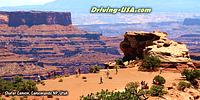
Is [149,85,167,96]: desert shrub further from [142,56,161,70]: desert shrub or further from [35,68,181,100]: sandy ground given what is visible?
[142,56,161,70]: desert shrub

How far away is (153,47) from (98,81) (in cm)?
1323

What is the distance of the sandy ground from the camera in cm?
5266

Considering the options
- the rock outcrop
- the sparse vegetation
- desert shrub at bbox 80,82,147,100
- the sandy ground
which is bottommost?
the sandy ground

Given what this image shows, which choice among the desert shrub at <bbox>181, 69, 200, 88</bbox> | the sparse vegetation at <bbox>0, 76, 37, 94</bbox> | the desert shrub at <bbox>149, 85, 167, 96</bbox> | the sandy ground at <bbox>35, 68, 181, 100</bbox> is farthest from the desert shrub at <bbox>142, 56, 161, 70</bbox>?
the sparse vegetation at <bbox>0, 76, 37, 94</bbox>

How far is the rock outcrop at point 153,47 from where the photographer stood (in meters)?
65.4

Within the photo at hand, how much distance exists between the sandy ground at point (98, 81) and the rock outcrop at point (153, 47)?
373 cm

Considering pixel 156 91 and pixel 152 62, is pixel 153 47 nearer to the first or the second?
pixel 152 62

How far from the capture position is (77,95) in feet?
165

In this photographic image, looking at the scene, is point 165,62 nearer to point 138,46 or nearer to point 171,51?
point 171,51

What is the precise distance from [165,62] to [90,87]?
44.5ft

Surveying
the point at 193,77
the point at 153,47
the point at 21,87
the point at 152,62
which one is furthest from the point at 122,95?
the point at 153,47

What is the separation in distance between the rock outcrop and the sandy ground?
373 cm

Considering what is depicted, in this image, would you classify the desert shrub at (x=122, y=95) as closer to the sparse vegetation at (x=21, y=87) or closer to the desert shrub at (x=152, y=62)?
the sparse vegetation at (x=21, y=87)

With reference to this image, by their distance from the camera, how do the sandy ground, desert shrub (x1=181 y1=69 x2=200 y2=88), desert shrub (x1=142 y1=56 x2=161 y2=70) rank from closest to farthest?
the sandy ground
desert shrub (x1=181 y1=69 x2=200 y2=88)
desert shrub (x1=142 y1=56 x2=161 y2=70)
